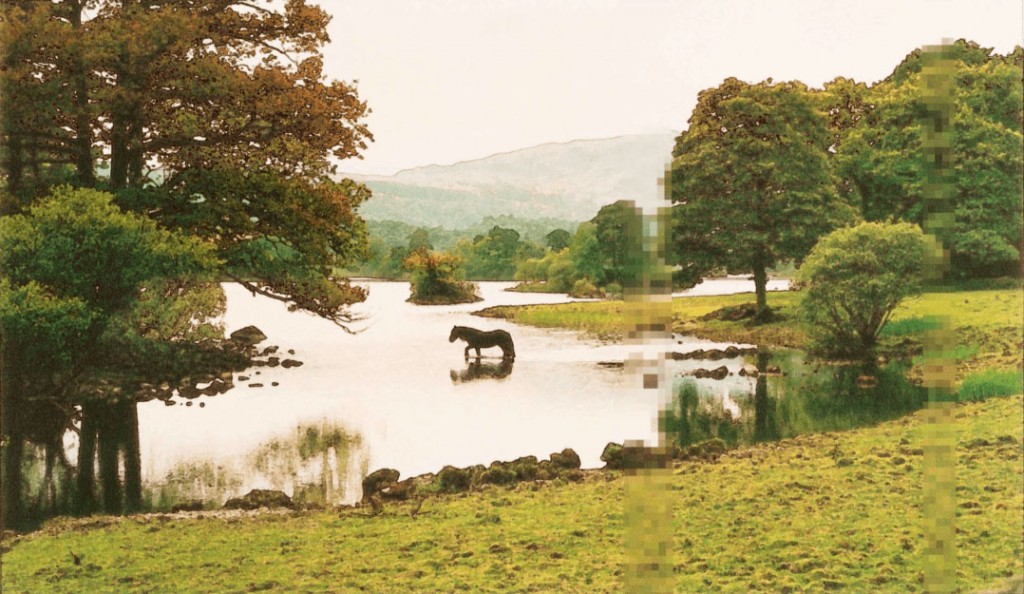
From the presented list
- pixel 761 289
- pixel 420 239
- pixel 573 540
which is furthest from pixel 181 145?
pixel 761 289

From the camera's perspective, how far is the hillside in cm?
873

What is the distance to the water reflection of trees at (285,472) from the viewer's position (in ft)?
29.3

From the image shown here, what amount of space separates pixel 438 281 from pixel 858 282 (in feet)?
23.6

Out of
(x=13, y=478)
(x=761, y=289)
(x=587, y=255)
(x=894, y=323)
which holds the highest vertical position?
(x=587, y=255)

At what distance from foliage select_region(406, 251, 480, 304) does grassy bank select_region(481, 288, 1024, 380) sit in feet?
2.31

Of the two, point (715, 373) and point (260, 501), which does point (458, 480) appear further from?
point (715, 373)

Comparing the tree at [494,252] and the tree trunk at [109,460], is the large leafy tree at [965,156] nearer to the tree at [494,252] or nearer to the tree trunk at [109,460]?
the tree at [494,252]

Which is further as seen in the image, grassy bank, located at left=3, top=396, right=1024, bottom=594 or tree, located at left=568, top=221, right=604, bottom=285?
tree, located at left=568, top=221, right=604, bottom=285

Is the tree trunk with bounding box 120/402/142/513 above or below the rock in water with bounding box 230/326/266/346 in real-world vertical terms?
below

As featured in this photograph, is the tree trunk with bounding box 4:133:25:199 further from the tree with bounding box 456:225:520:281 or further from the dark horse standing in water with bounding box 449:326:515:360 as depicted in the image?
the dark horse standing in water with bounding box 449:326:515:360

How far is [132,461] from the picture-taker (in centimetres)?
937

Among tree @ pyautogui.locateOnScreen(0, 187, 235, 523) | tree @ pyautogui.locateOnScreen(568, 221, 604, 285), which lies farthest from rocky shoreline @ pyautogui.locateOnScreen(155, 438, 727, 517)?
tree @ pyautogui.locateOnScreen(568, 221, 604, 285)

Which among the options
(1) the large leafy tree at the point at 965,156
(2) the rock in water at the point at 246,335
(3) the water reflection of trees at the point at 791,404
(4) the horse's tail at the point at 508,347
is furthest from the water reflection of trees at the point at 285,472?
(1) the large leafy tree at the point at 965,156

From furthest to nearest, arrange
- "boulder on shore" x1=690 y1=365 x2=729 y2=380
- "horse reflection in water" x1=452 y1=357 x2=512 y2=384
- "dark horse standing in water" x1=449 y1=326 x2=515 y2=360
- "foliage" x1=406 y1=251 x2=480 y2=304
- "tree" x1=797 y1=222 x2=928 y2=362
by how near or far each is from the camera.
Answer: "dark horse standing in water" x1=449 y1=326 x2=515 y2=360 < "boulder on shore" x1=690 y1=365 x2=729 y2=380 < "horse reflection in water" x1=452 y1=357 x2=512 y2=384 < "foliage" x1=406 y1=251 x2=480 y2=304 < "tree" x1=797 y1=222 x2=928 y2=362
